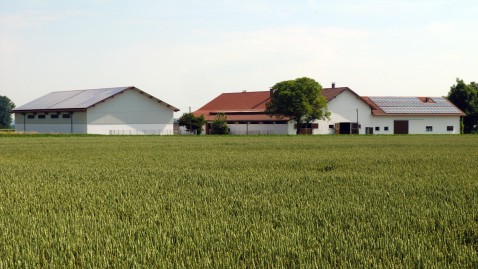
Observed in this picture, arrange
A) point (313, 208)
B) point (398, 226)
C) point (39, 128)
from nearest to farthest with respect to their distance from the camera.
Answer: point (398, 226)
point (313, 208)
point (39, 128)

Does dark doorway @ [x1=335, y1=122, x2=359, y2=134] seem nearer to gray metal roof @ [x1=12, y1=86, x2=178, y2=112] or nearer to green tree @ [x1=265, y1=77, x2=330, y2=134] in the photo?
green tree @ [x1=265, y1=77, x2=330, y2=134]

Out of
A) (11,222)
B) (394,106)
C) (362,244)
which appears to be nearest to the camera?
(362,244)

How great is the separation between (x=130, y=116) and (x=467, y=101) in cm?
5153

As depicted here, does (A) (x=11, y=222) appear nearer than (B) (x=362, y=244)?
No

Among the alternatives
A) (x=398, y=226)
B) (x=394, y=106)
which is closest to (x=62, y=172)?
(x=398, y=226)

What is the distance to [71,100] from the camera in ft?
253

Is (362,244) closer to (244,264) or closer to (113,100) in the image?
(244,264)

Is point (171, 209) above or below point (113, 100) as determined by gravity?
below

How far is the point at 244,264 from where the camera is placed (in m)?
5.46

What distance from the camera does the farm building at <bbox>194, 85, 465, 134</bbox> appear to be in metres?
78.4

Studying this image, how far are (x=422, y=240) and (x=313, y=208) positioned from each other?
2.34 m

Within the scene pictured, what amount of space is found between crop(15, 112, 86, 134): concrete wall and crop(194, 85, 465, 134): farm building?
832 inches

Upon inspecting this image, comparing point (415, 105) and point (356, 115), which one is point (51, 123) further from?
point (415, 105)

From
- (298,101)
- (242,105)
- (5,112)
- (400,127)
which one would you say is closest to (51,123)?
(242,105)
